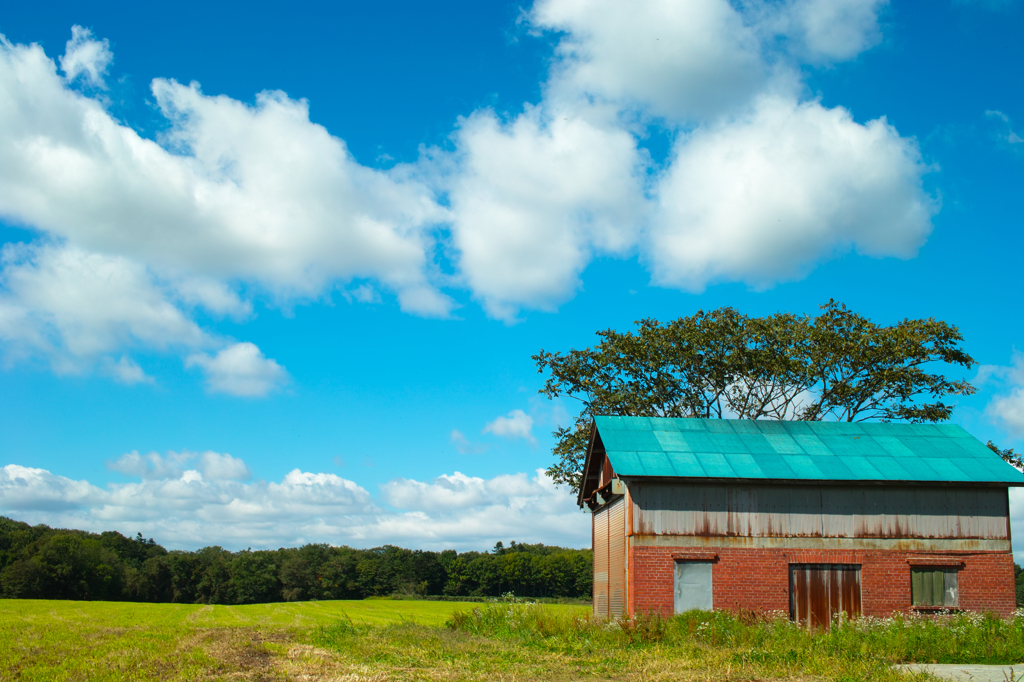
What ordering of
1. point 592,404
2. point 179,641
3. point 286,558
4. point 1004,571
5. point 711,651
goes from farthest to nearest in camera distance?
point 286,558, point 592,404, point 1004,571, point 179,641, point 711,651

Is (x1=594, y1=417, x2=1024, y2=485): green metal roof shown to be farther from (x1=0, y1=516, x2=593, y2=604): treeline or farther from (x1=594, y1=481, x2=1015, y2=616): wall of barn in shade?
(x1=0, y1=516, x2=593, y2=604): treeline

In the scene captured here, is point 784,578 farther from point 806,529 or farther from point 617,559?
point 617,559

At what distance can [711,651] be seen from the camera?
1628 cm

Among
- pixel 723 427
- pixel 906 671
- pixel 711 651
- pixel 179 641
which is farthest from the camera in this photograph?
pixel 723 427

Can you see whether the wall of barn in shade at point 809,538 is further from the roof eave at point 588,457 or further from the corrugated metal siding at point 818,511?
the roof eave at point 588,457

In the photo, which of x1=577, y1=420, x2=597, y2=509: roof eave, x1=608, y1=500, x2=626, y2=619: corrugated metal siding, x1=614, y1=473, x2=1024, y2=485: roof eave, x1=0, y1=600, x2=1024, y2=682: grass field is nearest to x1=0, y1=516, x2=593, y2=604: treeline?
x1=0, y1=600, x2=1024, y2=682: grass field

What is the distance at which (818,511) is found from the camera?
73.5ft

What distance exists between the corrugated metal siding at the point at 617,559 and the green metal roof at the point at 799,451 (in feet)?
6.44

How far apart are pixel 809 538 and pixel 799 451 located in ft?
9.57

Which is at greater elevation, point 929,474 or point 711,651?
point 929,474

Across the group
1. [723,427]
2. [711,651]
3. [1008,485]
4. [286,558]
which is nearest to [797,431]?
[723,427]

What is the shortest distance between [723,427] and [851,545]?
5213 mm

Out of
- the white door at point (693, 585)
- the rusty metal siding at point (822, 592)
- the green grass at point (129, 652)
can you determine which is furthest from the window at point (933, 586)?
the green grass at point (129, 652)

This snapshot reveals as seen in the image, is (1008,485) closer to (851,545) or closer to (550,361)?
(851,545)
